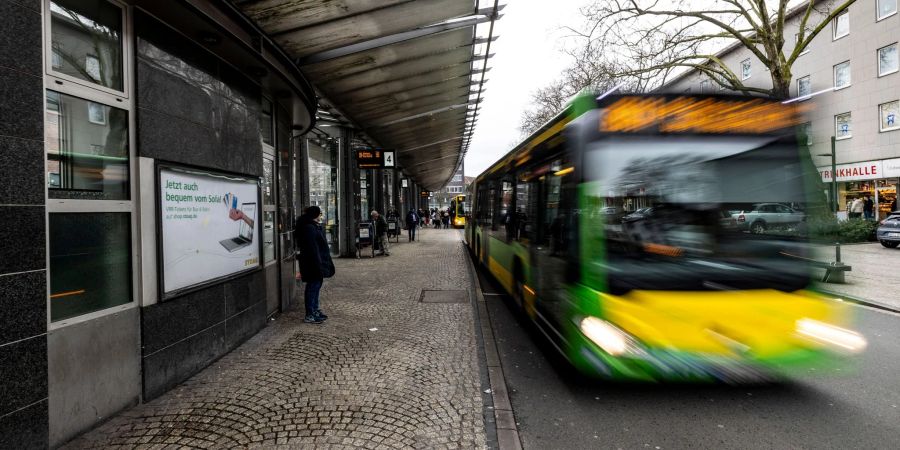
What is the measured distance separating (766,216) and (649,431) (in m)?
2.06

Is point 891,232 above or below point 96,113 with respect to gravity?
below

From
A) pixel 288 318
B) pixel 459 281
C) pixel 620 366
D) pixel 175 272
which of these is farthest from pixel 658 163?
pixel 459 281

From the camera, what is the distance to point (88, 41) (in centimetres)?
370

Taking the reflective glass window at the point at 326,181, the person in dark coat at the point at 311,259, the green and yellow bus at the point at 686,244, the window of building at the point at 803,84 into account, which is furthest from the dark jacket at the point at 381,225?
the window of building at the point at 803,84

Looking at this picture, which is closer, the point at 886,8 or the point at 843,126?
the point at 886,8

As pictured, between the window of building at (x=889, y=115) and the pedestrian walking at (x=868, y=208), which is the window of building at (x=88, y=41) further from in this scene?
the window of building at (x=889, y=115)

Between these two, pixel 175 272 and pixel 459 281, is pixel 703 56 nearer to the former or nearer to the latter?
pixel 459 281

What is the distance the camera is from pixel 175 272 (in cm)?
445

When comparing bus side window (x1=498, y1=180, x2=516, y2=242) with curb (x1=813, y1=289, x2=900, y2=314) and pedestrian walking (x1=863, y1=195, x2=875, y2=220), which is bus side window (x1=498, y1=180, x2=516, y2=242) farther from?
pedestrian walking (x1=863, y1=195, x2=875, y2=220)

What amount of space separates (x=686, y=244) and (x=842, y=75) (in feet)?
102

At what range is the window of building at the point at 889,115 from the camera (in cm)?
2358

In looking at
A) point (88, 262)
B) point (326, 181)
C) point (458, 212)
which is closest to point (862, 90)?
point (458, 212)

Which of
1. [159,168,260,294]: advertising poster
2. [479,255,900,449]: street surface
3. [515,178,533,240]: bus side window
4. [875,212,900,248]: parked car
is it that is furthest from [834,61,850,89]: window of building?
[159,168,260,294]: advertising poster

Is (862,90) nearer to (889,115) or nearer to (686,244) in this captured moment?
(889,115)
